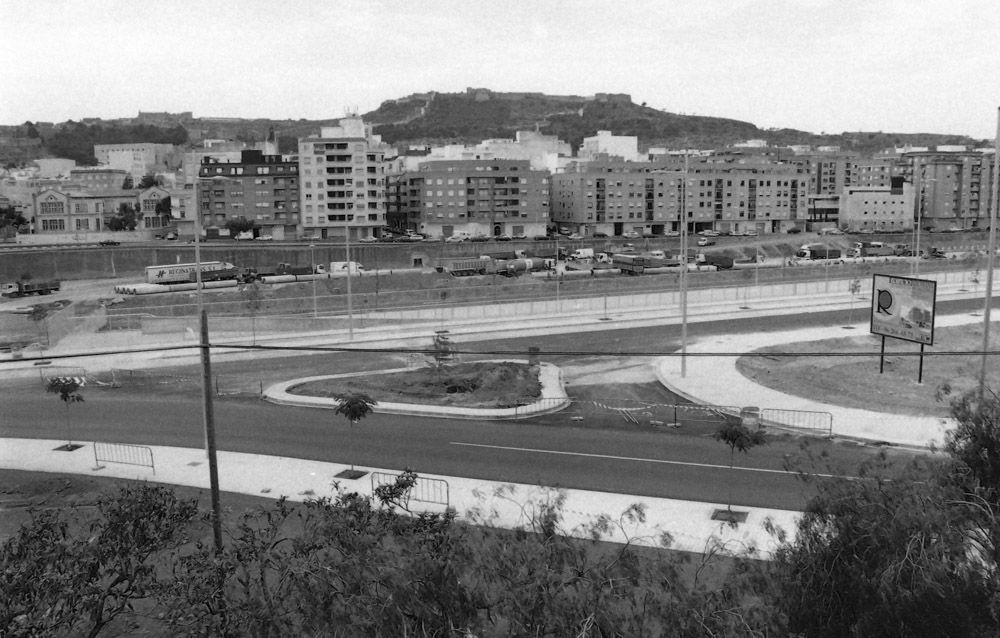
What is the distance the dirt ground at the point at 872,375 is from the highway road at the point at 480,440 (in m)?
4.75

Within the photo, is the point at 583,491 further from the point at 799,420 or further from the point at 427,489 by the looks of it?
the point at 799,420

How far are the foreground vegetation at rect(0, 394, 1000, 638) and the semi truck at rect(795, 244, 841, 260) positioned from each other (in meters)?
90.7

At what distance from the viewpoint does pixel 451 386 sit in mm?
30281

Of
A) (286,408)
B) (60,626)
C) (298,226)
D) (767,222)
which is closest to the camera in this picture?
(60,626)

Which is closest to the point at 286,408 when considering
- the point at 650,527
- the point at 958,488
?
the point at 650,527

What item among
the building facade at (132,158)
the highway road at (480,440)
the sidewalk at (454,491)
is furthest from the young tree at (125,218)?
the sidewalk at (454,491)

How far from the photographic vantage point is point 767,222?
383ft

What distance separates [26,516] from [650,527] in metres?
13.3

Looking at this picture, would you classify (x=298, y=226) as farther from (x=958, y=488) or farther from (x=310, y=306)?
(x=958, y=488)

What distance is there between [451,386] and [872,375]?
52.2 ft

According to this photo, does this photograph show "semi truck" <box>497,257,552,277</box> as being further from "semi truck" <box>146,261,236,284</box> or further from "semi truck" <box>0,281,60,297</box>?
"semi truck" <box>0,281,60,297</box>

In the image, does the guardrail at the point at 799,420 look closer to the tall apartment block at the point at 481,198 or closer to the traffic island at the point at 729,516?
the traffic island at the point at 729,516

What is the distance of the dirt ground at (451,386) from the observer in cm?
2853

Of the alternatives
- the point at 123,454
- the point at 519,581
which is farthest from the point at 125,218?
the point at 519,581
